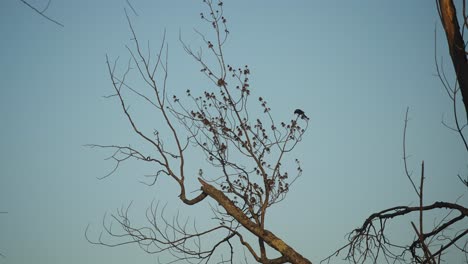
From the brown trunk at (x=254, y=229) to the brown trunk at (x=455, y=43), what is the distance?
90.7 inches

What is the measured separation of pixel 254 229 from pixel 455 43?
2.79 metres

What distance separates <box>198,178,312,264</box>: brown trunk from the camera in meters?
3.65

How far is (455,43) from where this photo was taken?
2.02 metres

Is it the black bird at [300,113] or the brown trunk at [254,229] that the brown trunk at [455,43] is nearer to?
the brown trunk at [254,229]

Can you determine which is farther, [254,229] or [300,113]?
[300,113]

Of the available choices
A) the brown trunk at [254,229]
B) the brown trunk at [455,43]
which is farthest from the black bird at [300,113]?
the brown trunk at [455,43]

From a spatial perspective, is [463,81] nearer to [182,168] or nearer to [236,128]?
[182,168]

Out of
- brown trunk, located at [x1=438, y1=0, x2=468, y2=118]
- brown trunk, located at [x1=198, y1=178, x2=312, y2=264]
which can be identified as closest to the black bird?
brown trunk, located at [x1=198, y1=178, x2=312, y2=264]

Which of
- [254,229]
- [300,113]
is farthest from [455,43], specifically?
[300,113]

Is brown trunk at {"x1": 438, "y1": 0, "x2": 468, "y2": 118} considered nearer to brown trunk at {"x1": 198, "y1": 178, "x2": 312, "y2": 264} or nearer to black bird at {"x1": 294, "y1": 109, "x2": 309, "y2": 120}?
brown trunk at {"x1": 198, "y1": 178, "x2": 312, "y2": 264}

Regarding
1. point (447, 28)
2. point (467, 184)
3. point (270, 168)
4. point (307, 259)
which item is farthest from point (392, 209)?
point (270, 168)

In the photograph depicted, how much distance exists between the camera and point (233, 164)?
5270mm

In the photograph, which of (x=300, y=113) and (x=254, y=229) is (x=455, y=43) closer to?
(x=254, y=229)

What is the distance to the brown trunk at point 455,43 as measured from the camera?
78.3 inches
